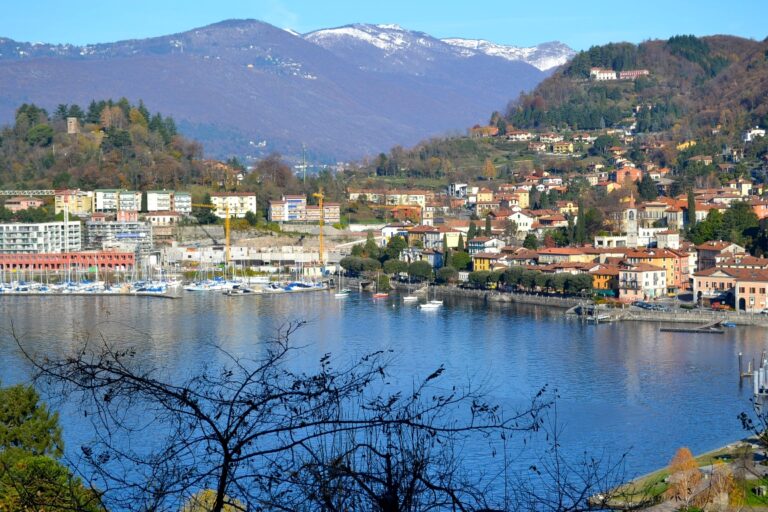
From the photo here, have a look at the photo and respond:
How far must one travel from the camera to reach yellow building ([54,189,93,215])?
16969 millimetres

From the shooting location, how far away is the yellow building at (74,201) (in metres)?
17.0

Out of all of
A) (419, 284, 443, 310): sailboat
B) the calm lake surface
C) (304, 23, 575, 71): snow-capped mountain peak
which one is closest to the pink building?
the calm lake surface

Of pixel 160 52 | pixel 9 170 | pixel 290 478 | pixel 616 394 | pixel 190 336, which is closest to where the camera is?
pixel 290 478

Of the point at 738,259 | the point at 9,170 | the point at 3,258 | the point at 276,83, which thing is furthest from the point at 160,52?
the point at 738,259

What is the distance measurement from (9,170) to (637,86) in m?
13.6

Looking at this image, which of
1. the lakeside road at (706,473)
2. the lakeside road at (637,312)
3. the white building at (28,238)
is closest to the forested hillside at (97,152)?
the white building at (28,238)

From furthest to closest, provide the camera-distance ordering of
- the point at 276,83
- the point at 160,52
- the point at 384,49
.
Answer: the point at 384,49, the point at 160,52, the point at 276,83

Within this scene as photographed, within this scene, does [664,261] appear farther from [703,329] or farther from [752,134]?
[752,134]

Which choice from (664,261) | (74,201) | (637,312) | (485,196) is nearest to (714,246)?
(664,261)

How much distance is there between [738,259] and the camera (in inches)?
471

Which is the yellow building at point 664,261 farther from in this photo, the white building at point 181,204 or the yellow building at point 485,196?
the white building at point 181,204

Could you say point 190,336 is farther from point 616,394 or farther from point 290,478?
point 290,478

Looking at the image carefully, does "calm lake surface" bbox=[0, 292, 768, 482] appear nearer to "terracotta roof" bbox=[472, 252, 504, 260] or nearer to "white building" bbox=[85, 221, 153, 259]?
"terracotta roof" bbox=[472, 252, 504, 260]

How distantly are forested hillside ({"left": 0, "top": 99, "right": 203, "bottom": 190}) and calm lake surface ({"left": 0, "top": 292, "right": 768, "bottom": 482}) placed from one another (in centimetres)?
595
